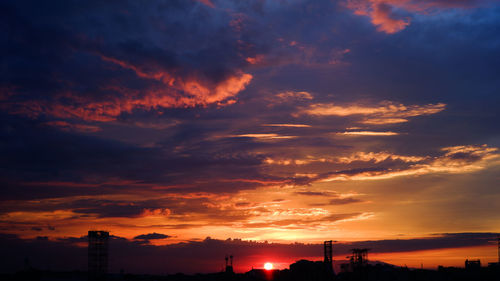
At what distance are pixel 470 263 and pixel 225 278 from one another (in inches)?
Answer: 3258

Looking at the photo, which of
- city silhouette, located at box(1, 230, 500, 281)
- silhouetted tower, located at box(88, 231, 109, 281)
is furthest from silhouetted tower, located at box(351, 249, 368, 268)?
silhouetted tower, located at box(88, 231, 109, 281)

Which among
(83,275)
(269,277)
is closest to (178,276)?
(269,277)

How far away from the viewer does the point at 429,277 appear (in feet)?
433

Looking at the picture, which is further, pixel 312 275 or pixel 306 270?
pixel 306 270

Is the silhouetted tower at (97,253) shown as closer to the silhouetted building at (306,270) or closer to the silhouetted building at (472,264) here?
the silhouetted building at (306,270)

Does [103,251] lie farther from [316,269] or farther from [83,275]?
[316,269]

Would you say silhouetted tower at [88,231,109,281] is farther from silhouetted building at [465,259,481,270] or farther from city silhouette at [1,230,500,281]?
silhouetted building at [465,259,481,270]

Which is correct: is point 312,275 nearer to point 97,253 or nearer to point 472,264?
point 472,264

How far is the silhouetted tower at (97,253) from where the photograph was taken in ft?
352

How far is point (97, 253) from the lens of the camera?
10862 cm

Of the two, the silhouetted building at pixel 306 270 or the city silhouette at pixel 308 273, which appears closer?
the city silhouette at pixel 308 273

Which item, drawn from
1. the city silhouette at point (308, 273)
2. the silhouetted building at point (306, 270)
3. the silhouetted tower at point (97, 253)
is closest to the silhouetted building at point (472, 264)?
the city silhouette at point (308, 273)

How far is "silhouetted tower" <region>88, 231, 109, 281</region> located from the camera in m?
107

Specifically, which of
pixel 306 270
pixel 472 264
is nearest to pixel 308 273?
pixel 306 270
